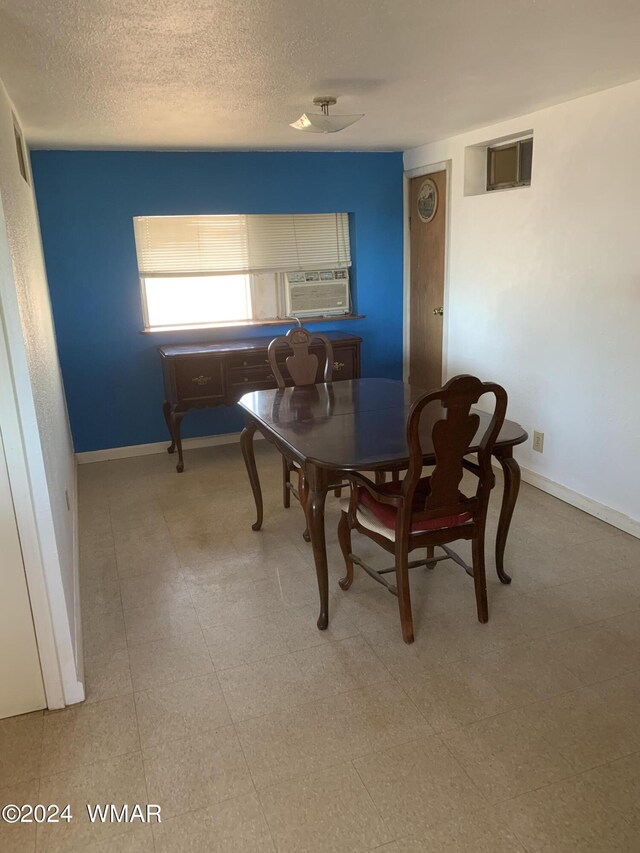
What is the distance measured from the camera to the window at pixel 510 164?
3.75m

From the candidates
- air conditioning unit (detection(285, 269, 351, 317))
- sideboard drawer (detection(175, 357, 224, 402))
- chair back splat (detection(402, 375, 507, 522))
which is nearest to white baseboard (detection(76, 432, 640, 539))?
sideboard drawer (detection(175, 357, 224, 402))

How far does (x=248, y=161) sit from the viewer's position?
442cm

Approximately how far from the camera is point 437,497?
2252mm

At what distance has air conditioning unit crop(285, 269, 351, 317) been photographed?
483 centimetres

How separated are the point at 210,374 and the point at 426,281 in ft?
5.99

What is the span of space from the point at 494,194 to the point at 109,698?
11.3ft

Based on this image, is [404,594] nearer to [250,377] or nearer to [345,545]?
[345,545]

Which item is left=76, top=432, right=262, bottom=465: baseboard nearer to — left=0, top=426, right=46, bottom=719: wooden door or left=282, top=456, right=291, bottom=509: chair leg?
left=282, top=456, right=291, bottom=509: chair leg

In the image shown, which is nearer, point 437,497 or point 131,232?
point 437,497

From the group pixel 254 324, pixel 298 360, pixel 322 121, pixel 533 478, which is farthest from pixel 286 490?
pixel 322 121

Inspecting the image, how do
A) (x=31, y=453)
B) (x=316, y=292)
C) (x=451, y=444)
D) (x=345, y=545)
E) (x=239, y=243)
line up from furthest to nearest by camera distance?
(x=316, y=292)
(x=239, y=243)
(x=345, y=545)
(x=451, y=444)
(x=31, y=453)

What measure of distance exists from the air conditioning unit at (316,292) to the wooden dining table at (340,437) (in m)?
1.74

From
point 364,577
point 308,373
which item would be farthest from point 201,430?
point 364,577

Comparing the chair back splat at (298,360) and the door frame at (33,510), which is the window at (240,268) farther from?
the door frame at (33,510)
